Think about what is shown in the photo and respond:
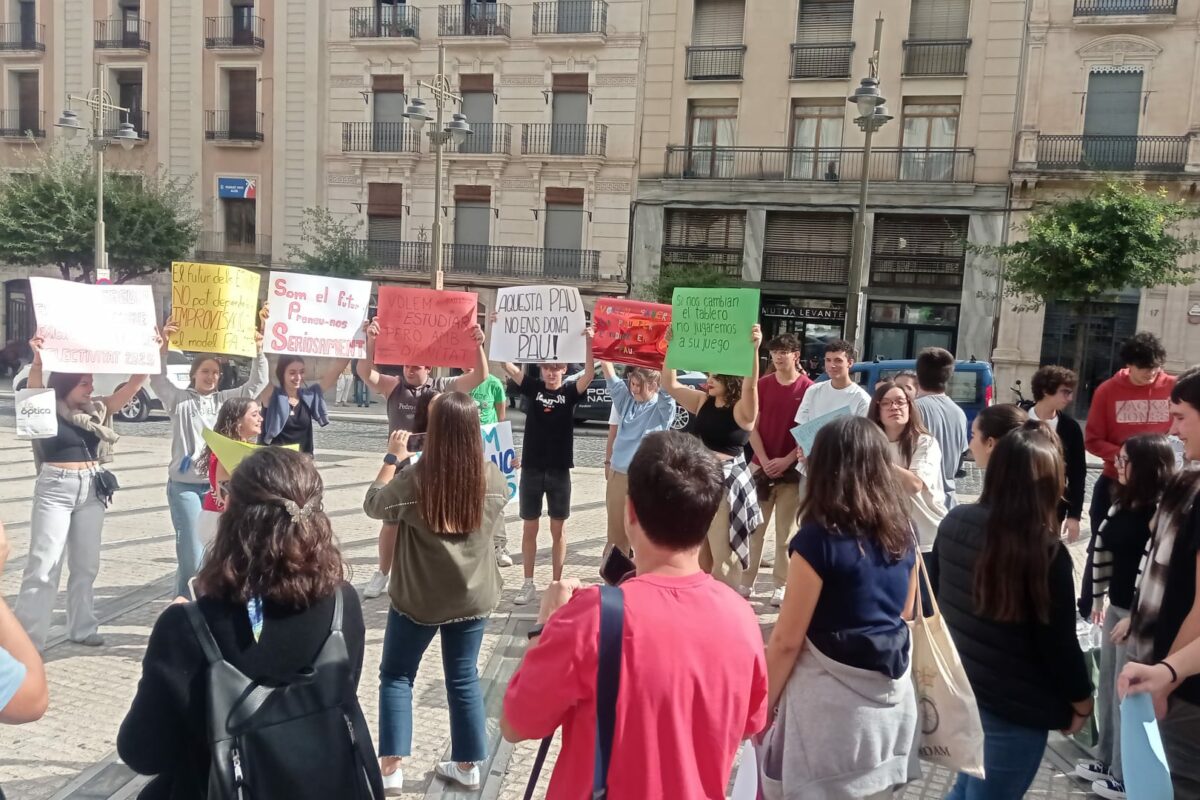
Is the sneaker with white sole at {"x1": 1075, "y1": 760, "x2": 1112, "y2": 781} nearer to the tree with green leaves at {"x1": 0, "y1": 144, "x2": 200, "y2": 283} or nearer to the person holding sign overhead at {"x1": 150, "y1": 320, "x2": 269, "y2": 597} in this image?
the person holding sign overhead at {"x1": 150, "y1": 320, "x2": 269, "y2": 597}

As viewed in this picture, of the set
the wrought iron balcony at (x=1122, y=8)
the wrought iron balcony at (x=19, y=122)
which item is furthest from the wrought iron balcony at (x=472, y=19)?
the wrought iron balcony at (x=1122, y=8)

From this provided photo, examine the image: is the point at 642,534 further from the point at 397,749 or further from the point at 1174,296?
the point at 1174,296

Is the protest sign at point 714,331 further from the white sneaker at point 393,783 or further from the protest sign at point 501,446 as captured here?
the white sneaker at point 393,783

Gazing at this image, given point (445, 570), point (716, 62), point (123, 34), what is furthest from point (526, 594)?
point (123, 34)

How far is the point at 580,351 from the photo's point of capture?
20.1ft

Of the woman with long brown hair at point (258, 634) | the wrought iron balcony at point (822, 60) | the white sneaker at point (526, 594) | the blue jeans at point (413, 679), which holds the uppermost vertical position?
the wrought iron balcony at point (822, 60)

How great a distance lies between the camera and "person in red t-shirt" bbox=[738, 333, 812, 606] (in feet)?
19.4

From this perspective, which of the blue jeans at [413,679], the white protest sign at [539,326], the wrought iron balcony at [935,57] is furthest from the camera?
the wrought iron balcony at [935,57]

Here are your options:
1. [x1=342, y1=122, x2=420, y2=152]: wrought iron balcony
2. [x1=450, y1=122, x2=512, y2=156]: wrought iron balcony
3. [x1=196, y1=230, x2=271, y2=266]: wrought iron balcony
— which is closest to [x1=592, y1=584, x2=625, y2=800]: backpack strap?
[x1=450, y1=122, x2=512, y2=156]: wrought iron balcony

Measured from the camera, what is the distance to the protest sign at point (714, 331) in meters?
5.23

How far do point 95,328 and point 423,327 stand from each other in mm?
2035

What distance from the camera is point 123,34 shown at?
1075 inches

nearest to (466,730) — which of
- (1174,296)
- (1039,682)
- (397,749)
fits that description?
(397,749)

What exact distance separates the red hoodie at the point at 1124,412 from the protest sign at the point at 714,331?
2.32 m
